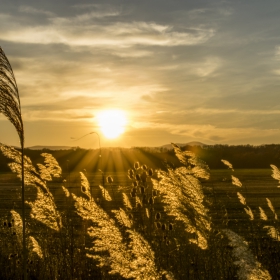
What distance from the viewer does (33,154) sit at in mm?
47812

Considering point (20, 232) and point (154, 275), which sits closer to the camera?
point (154, 275)

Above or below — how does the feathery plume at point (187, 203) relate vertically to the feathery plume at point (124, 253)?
above

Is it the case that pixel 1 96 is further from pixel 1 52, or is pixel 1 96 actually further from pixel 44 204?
pixel 44 204

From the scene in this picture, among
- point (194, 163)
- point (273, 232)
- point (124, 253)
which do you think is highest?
point (194, 163)

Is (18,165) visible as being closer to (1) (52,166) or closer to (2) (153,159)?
(1) (52,166)

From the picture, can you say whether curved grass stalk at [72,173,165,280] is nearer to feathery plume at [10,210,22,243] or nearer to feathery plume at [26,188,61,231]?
feathery plume at [26,188,61,231]

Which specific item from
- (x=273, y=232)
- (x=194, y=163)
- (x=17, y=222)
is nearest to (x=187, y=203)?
(x=194, y=163)

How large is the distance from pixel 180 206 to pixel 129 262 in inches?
47.1

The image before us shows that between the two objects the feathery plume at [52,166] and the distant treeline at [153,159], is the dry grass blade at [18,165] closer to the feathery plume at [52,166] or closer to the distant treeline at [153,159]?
the feathery plume at [52,166]

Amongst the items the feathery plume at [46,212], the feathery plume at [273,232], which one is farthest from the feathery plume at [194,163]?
the feathery plume at [273,232]

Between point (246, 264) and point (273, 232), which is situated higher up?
point (273, 232)

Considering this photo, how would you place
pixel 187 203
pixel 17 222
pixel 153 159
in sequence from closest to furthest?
pixel 187 203, pixel 17 222, pixel 153 159

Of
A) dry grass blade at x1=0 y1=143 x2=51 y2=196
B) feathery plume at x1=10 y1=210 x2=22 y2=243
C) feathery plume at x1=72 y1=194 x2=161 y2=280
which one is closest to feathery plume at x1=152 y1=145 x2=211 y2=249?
feathery plume at x1=72 y1=194 x2=161 y2=280

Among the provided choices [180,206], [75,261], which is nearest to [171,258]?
[75,261]
